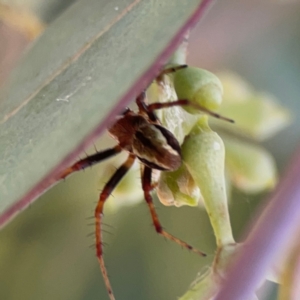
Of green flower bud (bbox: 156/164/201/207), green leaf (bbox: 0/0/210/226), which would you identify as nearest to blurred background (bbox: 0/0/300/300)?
green flower bud (bbox: 156/164/201/207)

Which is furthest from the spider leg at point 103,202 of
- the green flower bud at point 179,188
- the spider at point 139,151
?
the green flower bud at point 179,188

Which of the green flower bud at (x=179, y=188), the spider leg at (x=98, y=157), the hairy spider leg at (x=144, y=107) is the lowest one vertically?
the green flower bud at (x=179, y=188)

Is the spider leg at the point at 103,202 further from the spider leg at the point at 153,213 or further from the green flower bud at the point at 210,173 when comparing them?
the green flower bud at the point at 210,173

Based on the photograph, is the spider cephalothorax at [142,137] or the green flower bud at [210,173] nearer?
the green flower bud at [210,173]

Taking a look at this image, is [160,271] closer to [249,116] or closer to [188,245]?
[188,245]

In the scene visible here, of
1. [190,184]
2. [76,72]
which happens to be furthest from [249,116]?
[76,72]

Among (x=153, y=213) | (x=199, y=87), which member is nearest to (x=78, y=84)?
(x=199, y=87)
